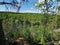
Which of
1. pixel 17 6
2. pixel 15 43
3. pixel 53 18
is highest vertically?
pixel 17 6

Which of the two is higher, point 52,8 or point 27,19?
point 52,8

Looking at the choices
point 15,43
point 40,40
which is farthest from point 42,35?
point 15,43

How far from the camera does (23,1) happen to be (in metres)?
13.9

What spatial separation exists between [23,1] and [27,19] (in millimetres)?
3493

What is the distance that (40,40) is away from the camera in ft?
47.0

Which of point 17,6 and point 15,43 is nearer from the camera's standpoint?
point 17,6

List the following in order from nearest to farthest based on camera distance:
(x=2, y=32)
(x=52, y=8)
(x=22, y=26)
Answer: (x=52, y=8) < (x=2, y=32) < (x=22, y=26)

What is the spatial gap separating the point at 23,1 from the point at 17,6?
2.93 feet

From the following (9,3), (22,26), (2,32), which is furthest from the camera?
(22,26)

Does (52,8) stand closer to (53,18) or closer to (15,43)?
(53,18)

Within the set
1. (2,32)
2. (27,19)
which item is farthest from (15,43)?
(27,19)

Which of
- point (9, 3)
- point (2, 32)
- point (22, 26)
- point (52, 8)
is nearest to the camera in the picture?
point (9, 3)

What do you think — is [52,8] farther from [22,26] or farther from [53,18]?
[22,26]

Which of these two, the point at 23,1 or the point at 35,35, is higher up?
the point at 23,1
